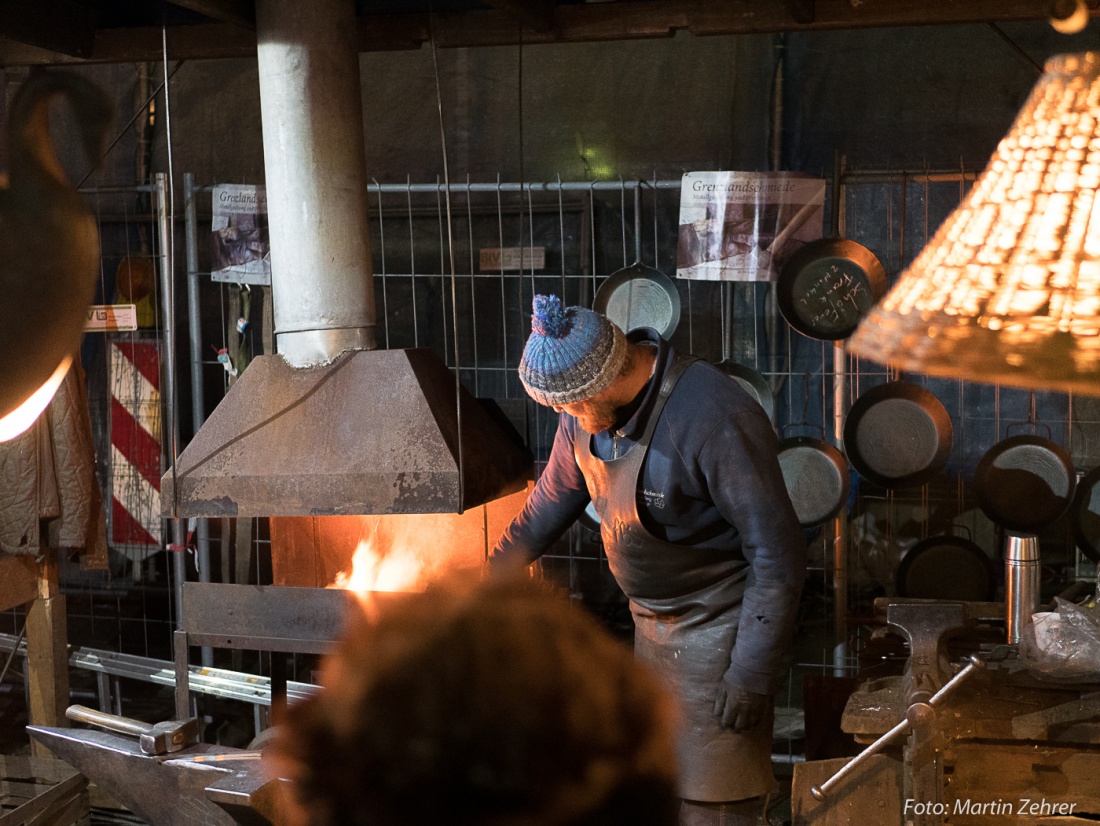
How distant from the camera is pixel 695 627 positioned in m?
3.08

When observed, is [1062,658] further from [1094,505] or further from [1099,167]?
[1099,167]

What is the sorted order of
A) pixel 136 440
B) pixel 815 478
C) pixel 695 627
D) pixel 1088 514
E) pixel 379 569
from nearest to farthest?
1. pixel 695 627
2. pixel 379 569
3. pixel 1088 514
4. pixel 815 478
5. pixel 136 440

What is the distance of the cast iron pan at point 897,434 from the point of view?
4754 mm

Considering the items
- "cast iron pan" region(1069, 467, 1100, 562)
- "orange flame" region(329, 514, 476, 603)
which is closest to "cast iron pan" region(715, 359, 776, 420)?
"cast iron pan" region(1069, 467, 1100, 562)

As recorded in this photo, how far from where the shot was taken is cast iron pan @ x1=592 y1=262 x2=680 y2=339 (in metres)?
4.91

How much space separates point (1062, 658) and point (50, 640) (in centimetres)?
359

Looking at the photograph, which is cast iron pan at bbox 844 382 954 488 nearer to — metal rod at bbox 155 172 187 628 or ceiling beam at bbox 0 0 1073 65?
ceiling beam at bbox 0 0 1073 65

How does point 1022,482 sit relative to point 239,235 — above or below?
below

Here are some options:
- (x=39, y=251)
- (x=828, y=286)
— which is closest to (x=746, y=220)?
(x=828, y=286)

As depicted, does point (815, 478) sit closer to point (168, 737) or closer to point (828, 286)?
point (828, 286)

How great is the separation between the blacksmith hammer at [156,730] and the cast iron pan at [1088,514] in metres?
3.36

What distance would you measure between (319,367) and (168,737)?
3.63 feet

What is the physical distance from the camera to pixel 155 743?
278 centimetres

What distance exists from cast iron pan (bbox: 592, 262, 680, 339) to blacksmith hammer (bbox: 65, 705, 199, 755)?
2.63 m
